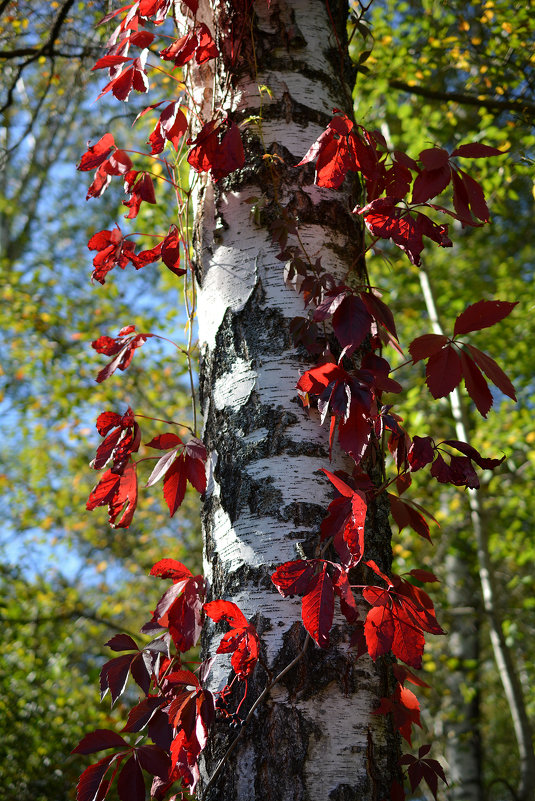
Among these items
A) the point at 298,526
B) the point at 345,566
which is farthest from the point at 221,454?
the point at 345,566

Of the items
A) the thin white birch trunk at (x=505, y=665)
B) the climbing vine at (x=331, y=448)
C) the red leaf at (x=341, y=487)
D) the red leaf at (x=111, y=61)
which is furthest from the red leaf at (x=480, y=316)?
the thin white birch trunk at (x=505, y=665)

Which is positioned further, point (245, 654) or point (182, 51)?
point (182, 51)

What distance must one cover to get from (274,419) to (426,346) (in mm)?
264

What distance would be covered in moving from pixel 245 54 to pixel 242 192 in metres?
0.29

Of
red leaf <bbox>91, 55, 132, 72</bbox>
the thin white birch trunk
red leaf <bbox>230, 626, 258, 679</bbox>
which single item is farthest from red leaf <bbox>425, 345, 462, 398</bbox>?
the thin white birch trunk

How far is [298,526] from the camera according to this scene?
0.91 m

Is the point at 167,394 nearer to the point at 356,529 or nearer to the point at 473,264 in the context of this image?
the point at 473,264

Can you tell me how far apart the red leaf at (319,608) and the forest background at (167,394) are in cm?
124

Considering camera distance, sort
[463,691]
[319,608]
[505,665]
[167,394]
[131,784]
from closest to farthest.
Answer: [319,608] < [131,784] < [505,665] < [463,691] < [167,394]

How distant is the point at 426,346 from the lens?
85 centimetres

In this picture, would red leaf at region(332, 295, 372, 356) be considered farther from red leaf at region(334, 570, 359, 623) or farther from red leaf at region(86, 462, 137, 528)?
red leaf at region(86, 462, 137, 528)

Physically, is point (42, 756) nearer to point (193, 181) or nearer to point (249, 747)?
point (249, 747)

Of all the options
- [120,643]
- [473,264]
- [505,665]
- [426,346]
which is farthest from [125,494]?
[473,264]

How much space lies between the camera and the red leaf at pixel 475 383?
0.86 metres
